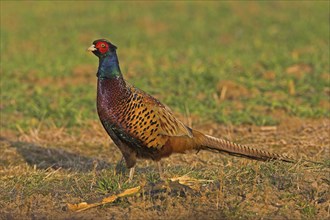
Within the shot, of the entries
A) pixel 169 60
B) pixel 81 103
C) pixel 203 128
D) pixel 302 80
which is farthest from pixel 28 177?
pixel 169 60

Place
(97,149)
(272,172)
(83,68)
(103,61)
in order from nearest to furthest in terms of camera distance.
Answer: (272,172)
(103,61)
(97,149)
(83,68)

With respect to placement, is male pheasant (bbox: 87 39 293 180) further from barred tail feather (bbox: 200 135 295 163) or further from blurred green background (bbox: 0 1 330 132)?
blurred green background (bbox: 0 1 330 132)

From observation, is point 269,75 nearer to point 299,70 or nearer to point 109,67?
point 299,70

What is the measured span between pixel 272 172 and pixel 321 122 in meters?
2.88

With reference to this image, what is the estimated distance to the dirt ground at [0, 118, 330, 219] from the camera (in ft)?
15.0

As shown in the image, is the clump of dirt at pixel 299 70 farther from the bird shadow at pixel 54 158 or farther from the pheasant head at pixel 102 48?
the pheasant head at pixel 102 48

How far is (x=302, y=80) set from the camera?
31.3 feet

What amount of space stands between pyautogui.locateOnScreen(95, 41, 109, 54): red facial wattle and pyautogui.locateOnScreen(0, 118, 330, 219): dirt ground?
0.98m

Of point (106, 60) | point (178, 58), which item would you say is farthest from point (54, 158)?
point (178, 58)

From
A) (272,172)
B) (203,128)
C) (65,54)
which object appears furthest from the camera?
(65,54)

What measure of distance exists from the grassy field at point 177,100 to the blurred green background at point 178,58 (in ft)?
0.09

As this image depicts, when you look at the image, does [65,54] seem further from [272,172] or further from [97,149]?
[272,172]

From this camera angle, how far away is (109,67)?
5.65 m

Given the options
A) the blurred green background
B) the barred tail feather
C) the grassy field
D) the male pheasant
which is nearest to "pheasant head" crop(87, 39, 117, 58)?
the male pheasant
